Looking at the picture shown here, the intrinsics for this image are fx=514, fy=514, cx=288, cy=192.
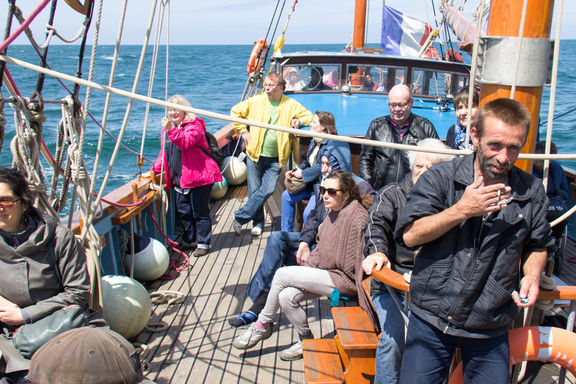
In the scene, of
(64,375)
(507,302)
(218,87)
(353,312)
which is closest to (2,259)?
(64,375)

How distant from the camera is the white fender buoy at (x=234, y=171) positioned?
6.52m

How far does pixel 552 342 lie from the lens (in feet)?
6.26

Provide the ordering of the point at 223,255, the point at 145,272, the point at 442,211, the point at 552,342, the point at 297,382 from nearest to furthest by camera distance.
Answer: the point at 442,211, the point at 552,342, the point at 297,382, the point at 145,272, the point at 223,255

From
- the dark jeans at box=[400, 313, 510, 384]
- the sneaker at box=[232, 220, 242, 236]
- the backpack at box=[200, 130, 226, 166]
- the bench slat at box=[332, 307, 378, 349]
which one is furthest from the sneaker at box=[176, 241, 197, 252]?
the dark jeans at box=[400, 313, 510, 384]

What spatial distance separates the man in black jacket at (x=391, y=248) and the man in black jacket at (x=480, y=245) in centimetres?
39

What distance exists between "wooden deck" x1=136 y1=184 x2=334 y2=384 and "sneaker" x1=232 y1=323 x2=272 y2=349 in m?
0.03

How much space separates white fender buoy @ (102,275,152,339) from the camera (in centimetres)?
300

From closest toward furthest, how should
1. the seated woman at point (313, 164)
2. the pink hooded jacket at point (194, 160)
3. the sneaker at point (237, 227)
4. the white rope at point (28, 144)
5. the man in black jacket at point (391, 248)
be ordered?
the man in black jacket at point (391, 248) → the white rope at point (28, 144) → the seated woman at point (313, 164) → the pink hooded jacket at point (194, 160) → the sneaker at point (237, 227)

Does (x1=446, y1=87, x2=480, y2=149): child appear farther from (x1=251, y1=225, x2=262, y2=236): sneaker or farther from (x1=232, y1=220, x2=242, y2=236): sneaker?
(x1=232, y1=220, x2=242, y2=236): sneaker

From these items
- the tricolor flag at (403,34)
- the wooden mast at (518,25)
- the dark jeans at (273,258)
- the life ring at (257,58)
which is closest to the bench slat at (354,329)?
the dark jeans at (273,258)

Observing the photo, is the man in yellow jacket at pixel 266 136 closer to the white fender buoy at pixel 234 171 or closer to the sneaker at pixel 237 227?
the sneaker at pixel 237 227

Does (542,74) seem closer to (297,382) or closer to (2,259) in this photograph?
(297,382)

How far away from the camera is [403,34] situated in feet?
31.7

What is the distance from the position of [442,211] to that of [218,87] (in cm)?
3314
